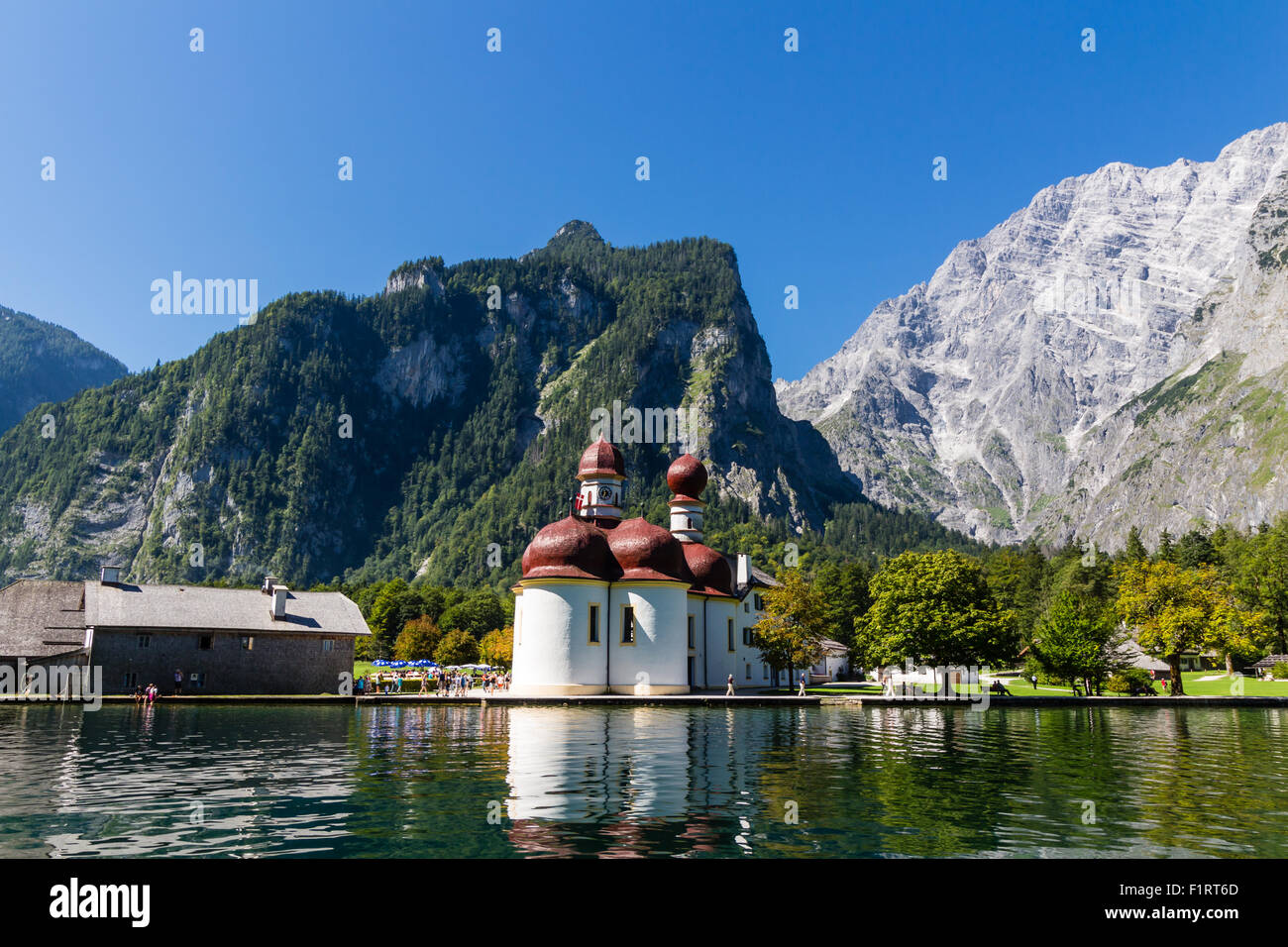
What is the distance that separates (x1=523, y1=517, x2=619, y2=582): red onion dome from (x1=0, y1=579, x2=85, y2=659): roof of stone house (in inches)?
1219

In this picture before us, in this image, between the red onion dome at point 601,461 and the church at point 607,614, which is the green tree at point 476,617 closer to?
the red onion dome at point 601,461

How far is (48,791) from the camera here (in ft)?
62.3

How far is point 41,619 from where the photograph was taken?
62469 mm

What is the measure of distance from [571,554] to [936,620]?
24.0 meters

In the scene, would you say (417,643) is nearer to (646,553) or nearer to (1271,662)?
(646,553)

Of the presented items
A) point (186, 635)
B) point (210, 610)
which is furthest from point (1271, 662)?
point (186, 635)

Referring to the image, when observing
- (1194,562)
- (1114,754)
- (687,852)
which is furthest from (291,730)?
(1194,562)

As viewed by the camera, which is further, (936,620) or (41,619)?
(41,619)

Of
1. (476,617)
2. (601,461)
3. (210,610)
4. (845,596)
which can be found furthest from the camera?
(476,617)

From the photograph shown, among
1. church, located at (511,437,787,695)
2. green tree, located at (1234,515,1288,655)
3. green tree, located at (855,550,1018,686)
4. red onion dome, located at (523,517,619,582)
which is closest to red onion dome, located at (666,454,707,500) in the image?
church, located at (511,437,787,695)

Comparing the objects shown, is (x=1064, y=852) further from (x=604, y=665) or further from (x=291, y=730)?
(x=604, y=665)

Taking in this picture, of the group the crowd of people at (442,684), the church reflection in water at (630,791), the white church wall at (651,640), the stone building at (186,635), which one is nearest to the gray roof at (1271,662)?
the white church wall at (651,640)

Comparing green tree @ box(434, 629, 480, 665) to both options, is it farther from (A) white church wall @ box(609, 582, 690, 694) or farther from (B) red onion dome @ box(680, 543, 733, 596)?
(A) white church wall @ box(609, 582, 690, 694)

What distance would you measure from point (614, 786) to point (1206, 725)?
3413 cm
